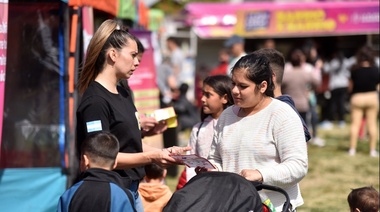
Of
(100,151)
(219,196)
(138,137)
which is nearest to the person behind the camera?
(219,196)

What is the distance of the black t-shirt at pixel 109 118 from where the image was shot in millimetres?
4035

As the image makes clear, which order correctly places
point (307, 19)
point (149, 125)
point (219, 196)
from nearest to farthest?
point (219, 196) < point (149, 125) < point (307, 19)

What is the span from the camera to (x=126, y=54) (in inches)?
170

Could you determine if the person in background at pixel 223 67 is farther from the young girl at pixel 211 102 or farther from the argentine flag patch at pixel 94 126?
the argentine flag patch at pixel 94 126

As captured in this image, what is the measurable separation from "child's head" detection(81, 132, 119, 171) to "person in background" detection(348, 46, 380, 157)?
877 cm

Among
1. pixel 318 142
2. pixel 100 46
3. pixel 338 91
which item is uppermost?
pixel 100 46

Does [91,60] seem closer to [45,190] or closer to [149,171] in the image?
[149,171]

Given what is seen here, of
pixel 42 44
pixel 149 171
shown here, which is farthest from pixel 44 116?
pixel 149 171

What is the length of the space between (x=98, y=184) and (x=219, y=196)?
650 mm

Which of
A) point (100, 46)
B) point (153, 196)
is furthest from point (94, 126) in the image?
point (153, 196)

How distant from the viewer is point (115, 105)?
4160mm

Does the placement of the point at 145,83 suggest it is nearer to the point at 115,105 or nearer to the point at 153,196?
the point at 153,196

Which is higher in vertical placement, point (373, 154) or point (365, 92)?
point (365, 92)

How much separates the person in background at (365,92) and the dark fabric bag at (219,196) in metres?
8.67
